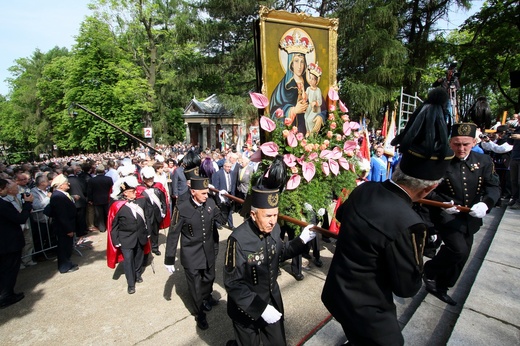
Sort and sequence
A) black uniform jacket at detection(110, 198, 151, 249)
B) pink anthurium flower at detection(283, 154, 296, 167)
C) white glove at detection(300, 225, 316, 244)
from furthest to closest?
black uniform jacket at detection(110, 198, 151, 249) → pink anthurium flower at detection(283, 154, 296, 167) → white glove at detection(300, 225, 316, 244)

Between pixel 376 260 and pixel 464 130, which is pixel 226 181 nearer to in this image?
pixel 464 130

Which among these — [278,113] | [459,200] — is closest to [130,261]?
[278,113]

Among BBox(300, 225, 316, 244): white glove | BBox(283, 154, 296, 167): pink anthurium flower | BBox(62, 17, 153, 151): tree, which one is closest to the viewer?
BBox(300, 225, 316, 244): white glove

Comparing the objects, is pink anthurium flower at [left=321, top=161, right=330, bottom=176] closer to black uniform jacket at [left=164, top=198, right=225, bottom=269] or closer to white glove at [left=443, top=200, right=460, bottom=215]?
white glove at [left=443, top=200, right=460, bottom=215]

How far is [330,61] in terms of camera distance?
5.04 meters

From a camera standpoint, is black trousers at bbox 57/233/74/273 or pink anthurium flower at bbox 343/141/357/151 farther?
black trousers at bbox 57/233/74/273

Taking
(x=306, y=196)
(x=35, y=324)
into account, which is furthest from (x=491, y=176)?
(x=35, y=324)

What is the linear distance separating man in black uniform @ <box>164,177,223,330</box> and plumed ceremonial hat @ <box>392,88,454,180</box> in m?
3.06

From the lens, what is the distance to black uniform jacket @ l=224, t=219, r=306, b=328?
8.78ft

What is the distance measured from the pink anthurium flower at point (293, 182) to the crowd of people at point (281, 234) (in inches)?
29.5

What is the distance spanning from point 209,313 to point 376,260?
11.5 feet

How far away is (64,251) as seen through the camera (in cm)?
623

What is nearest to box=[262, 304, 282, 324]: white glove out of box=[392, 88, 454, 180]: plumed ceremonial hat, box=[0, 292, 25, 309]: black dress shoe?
box=[392, 88, 454, 180]: plumed ceremonial hat

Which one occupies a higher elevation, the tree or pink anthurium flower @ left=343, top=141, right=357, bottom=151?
the tree
